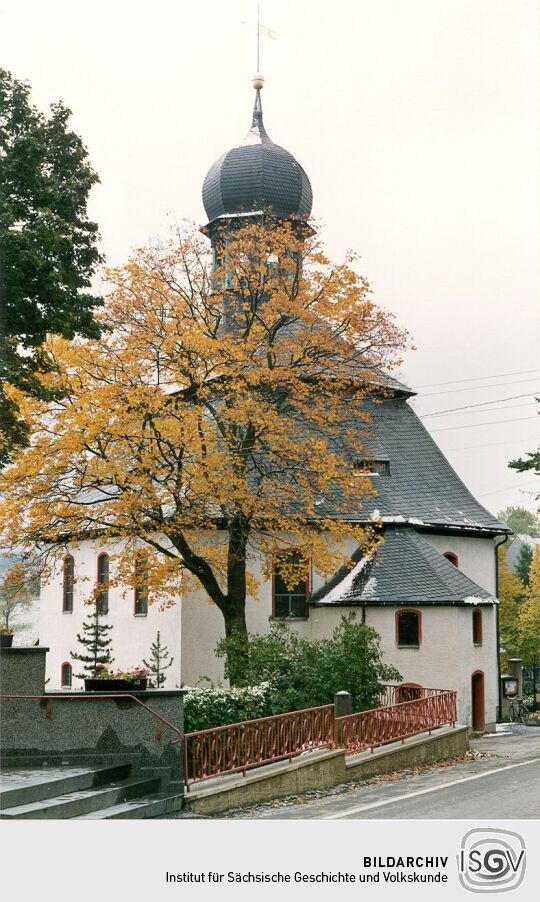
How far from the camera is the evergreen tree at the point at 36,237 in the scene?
12.9 m

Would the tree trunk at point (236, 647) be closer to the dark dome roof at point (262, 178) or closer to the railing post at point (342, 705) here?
the railing post at point (342, 705)

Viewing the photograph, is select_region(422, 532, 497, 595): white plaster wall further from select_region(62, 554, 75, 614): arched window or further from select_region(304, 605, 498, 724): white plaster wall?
select_region(62, 554, 75, 614): arched window

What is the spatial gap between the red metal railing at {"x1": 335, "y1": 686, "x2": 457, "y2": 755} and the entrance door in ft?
18.5

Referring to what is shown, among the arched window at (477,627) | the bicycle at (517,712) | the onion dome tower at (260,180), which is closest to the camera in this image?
the arched window at (477,627)

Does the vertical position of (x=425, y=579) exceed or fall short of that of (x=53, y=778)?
it exceeds it

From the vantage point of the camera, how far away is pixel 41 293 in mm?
13383

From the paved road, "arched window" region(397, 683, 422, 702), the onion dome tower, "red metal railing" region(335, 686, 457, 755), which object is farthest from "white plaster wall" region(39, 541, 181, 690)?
the onion dome tower

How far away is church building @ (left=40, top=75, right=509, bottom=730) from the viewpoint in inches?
1000

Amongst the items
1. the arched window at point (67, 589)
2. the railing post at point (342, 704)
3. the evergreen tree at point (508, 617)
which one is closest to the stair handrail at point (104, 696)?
the railing post at point (342, 704)

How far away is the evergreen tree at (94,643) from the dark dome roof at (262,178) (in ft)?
40.9

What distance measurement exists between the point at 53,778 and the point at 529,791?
6.91m
